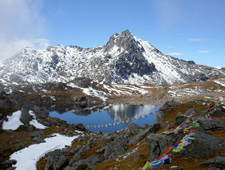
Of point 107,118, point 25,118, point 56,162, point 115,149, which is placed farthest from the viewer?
point 107,118

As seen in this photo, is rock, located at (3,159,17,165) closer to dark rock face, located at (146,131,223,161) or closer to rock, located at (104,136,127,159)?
rock, located at (104,136,127,159)

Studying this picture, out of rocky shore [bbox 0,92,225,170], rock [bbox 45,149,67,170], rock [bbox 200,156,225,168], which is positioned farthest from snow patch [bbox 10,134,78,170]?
rock [bbox 200,156,225,168]

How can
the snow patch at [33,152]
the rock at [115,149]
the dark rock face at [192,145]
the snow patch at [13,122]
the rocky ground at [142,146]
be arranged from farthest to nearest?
1. the snow patch at [13,122]
2. the snow patch at [33,152]
3. the rock at [115,149]
4. the dark rock face at [192,145]
5. the rocky ground at [142,146]

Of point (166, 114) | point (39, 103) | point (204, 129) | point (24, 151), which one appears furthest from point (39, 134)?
point (39, 103)

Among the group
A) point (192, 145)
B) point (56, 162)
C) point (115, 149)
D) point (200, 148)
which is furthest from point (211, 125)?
point (56, 162)

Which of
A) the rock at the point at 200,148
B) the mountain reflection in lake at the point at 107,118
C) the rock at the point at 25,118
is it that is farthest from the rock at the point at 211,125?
the mountain reflection in lake at the point at 107,118

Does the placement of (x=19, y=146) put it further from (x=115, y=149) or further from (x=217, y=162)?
(x=217, y=162)

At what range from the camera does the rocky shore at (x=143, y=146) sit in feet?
44.7

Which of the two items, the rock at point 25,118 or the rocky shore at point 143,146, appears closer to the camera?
the rocky shore at point 143,146

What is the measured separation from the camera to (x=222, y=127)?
2023 centimetres

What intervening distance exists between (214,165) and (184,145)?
2.85 metres

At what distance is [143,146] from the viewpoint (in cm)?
2275

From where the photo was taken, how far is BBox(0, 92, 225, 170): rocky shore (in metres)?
13.6

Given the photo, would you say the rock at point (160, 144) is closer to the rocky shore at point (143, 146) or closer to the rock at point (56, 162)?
the rocky shore at point (143, 146)
